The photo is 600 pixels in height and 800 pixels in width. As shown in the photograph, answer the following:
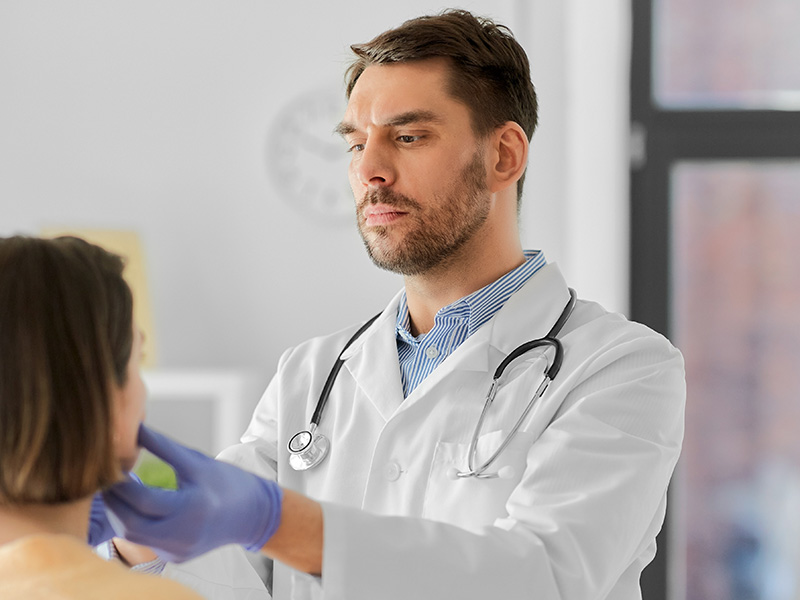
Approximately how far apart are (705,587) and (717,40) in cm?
176

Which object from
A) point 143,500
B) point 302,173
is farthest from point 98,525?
point 302,173

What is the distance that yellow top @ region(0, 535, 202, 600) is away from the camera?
0.80 meters

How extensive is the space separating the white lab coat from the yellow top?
0.82ft

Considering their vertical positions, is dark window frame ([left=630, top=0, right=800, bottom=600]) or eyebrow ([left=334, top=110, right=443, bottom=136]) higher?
eyebrow ([left=334, top=110, right=443, bottom=136])

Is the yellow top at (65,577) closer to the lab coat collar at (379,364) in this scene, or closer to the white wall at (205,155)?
the lab coat collar at (379,364)

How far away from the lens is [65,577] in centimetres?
81

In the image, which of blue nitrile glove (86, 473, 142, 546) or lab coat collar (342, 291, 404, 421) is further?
lab coat collar (342, 291, 404, 421)

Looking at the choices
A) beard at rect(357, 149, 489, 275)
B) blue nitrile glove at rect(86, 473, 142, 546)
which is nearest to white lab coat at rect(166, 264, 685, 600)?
beard at rect(357, 149, 489, 275)

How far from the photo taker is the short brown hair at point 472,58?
158 centimetres

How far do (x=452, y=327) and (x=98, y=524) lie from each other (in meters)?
0.68

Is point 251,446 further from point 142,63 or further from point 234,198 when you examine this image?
point 142,63

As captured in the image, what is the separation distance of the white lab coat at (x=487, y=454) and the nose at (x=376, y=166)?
24cm

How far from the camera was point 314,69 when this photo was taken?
306 cm

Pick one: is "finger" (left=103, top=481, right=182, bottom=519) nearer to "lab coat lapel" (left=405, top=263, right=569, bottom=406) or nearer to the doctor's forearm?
the doctor's forearm
